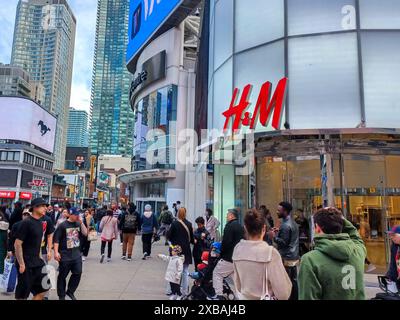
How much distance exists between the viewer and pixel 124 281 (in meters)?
8.08

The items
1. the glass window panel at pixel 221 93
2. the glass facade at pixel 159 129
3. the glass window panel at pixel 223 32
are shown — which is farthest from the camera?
the glass facade at pixel 159 129

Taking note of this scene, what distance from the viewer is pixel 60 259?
5.90 m

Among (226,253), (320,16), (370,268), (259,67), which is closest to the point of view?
(226,253)

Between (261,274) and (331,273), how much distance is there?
65 centimetres

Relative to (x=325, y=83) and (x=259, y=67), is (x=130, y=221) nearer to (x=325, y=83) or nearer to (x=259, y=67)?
(x=259, y=67)

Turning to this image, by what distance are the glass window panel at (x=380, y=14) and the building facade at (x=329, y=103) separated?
0.10 feet

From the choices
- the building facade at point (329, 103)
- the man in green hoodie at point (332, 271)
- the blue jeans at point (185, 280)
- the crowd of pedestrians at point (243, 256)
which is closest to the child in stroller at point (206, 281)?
the crowd of pedestrians at point (243, 256)

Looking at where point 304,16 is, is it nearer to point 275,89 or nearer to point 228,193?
point 275,89

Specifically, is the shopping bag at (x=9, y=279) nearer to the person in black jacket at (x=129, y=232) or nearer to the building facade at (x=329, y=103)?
the person in black jacket at (x=129, y=232)

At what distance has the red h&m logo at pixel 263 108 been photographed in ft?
33.1

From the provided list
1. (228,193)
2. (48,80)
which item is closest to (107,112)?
(48,80)

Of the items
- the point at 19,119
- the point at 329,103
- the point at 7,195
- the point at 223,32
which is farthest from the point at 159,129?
the point at 19,119

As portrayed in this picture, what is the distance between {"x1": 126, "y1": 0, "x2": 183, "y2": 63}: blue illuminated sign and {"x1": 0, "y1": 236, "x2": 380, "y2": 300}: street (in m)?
20.0

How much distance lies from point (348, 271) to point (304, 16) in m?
9.94
